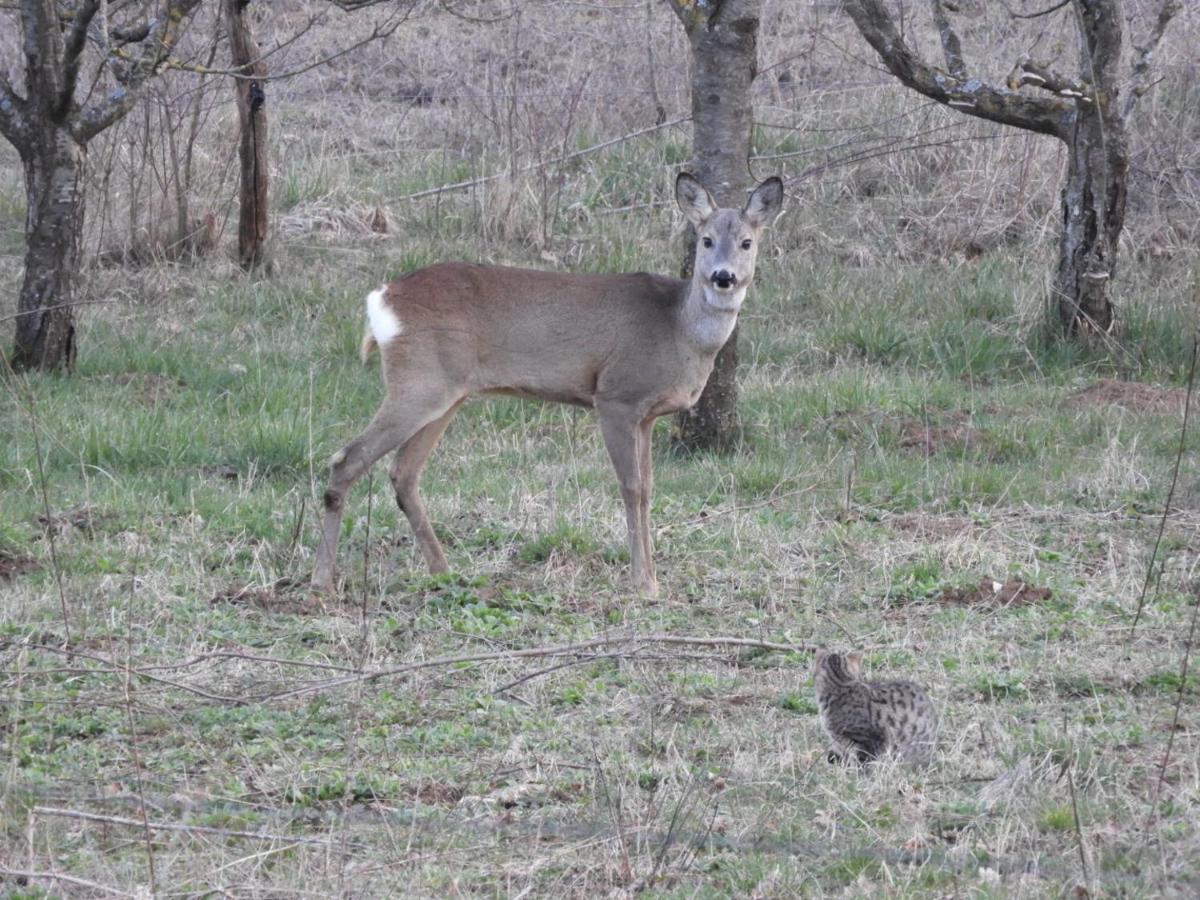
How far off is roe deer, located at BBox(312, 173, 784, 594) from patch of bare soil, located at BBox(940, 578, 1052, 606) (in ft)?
4.04

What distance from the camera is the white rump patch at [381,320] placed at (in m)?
7.00

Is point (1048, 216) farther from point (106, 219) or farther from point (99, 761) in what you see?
point (99, 761)

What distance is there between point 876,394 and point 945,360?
3.56 ft

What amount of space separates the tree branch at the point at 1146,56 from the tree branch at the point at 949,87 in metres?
0.35

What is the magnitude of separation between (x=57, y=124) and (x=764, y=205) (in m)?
4.17

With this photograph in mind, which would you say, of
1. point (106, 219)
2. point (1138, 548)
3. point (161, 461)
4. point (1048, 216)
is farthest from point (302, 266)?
point (1138, 548)

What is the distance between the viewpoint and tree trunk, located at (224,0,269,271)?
1196 cm

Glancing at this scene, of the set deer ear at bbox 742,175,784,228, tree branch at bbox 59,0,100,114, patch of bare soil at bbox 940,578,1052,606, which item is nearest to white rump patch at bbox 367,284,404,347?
deer ear at bbox 742,175,784,228

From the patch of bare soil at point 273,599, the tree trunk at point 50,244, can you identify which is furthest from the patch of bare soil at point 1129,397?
the tree trunk at point 50,244

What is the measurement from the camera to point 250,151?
12.1m

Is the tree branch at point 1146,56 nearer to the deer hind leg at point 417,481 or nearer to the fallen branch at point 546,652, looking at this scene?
the deer hind leg at point 417,481

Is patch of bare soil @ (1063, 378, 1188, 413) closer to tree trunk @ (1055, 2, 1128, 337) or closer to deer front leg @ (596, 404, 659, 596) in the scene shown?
tree trunk @ (1055, 2, 1128, 337)

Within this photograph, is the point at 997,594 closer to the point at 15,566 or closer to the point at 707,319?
the point at 707,319

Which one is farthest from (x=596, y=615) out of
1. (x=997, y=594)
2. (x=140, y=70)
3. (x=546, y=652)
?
(x=140, y=70)
